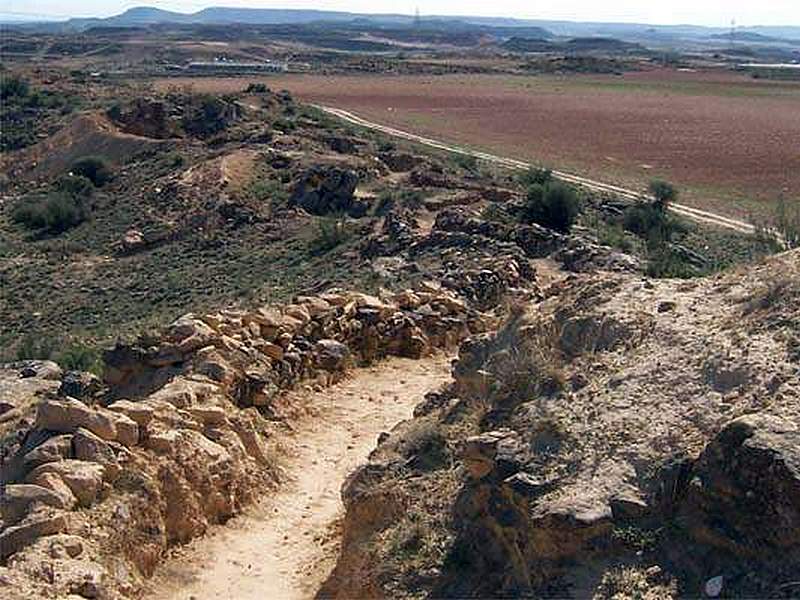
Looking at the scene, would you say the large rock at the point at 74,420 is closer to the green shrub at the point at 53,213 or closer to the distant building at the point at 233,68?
the green shrub at the point at 53,213

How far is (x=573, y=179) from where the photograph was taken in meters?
45.4

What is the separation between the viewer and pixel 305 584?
10.0 m

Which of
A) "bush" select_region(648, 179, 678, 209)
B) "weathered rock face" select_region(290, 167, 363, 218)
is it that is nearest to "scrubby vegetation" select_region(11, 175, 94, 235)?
"weathered rock face" select_region(290, 167, 363, 218)

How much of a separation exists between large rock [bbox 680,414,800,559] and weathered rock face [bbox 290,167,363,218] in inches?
987

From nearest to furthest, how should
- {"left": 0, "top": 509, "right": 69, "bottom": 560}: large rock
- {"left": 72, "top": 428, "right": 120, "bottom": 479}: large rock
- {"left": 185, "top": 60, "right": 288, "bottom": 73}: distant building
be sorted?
{"left": 0, "top": 509, "right": 69, "bottom": 560}: large rock < {"left": 72, "top": 428, "right": 120, "bottom": 479}: large rock < {"left": 185, "top": 60, "right": 288, "bottom": 73}: distant building

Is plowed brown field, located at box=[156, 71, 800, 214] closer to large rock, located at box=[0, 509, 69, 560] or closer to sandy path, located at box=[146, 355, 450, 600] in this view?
sandy path, located at box=[146, 355, 450, 600]

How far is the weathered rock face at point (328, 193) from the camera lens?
110 feet

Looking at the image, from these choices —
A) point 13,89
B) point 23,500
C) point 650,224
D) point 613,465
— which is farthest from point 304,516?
point 13,89

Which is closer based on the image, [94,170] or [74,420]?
[74,420]

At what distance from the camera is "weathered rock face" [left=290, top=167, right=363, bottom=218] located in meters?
33.4

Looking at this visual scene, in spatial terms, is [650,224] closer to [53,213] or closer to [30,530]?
[53,213]

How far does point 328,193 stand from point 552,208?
9421 millimetres

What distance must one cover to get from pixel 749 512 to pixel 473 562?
2.29 meters

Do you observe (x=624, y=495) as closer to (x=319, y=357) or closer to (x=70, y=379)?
(x=319, y=357)
